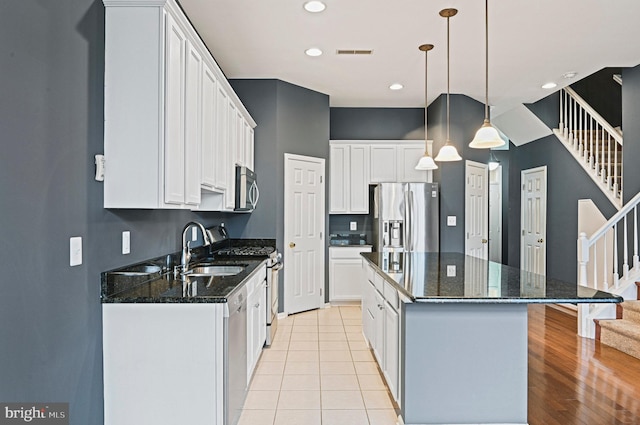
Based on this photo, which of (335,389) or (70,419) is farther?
(335,389)

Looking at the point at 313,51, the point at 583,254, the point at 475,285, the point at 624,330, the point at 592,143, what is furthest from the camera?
the point at 592,143

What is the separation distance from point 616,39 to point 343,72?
2.72 meters

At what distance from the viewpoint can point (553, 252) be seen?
238 inches

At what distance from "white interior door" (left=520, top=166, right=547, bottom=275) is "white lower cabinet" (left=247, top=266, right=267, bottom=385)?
15.9ft

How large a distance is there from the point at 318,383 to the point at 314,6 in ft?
9.78

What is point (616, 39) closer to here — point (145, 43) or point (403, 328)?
point (403, 328)

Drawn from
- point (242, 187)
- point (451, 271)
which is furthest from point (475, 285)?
point (242, 187)

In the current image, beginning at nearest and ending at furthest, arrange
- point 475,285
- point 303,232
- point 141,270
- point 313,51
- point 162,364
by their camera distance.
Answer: point 162,364, point 475,285, point 141,270, point 313,51, point 303,232

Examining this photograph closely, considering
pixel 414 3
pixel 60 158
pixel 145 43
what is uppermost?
pixel 414 3

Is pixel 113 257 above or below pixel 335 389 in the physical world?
above

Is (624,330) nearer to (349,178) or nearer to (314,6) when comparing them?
(349,178)

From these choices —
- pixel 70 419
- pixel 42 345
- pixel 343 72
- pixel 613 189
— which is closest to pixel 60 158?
pixel 42 345

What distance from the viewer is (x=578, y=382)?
3.03 metres

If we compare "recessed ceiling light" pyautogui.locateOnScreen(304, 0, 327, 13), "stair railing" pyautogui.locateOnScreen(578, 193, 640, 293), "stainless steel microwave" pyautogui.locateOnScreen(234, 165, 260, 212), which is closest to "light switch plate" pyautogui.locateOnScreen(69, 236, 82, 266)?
"stainless steel microwave" pyautogui.locateOnScreen(234, 165, 260, 212)
